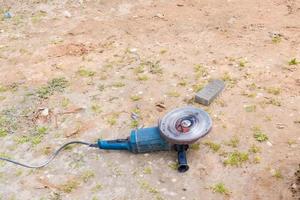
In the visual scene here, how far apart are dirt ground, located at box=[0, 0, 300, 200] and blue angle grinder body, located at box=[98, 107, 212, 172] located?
85 mm

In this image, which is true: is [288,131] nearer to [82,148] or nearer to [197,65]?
[197,65]

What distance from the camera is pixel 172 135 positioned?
3035mm

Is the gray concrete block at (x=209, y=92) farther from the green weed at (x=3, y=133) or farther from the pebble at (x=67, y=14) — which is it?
the pebble at (x=67, y=14)

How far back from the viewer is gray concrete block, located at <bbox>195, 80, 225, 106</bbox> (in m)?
3.68

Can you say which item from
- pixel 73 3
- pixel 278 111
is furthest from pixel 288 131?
pixel 73 3

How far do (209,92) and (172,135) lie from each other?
0.86 m

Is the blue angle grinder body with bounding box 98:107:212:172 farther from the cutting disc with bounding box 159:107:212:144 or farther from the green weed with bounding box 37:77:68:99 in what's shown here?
the green weed with bounding box 37:77:68:99

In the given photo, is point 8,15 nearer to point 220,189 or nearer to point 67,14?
point 67,14

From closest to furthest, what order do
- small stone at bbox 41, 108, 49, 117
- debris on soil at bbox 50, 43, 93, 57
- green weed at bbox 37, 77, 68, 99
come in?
1. small stone at bbox 41, 108, 49, 117
2. green weed at bbox 37, 77, 68, 99
3. debris on soil at bbox 50, 43, 93, 57

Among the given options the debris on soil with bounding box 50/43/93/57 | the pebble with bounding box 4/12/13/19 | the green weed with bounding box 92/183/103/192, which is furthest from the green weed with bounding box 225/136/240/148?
the pebble with bounding box 4/12/13/19

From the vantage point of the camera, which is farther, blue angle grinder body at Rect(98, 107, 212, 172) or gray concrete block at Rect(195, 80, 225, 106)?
gray concrete block at Rect(195, 80, 225, 106)

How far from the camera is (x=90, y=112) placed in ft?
12.4

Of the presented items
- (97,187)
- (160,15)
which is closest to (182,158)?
(97,187)

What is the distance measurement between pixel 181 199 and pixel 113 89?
1.52 metres
